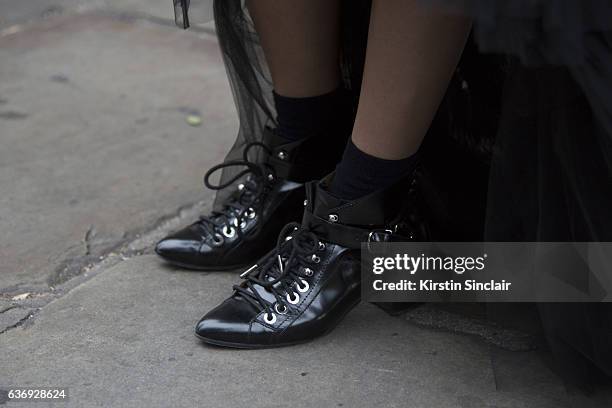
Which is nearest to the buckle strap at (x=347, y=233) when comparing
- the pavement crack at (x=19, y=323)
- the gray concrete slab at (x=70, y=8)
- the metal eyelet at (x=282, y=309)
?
the metal eyelet at (x=282, y=309)

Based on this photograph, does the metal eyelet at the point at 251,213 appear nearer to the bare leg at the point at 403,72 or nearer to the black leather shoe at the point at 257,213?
the black leather shoe at the point at 257,213

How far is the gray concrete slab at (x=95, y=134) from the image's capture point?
66.3 inches

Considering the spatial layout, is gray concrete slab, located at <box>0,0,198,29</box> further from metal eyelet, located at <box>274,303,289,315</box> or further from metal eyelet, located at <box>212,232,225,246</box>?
metal eyelet, located at <box>274,303,289,315</box>

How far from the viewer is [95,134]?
205cm

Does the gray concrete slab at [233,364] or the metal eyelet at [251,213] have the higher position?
the metal eyelet at [251,213]

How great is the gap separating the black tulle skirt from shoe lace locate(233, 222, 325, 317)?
0.22 m

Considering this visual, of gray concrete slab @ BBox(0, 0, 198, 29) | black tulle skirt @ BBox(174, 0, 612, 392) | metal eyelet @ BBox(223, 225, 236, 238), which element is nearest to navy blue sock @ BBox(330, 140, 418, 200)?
black tulle skirt @ BBox(174, 0, 612, 392)

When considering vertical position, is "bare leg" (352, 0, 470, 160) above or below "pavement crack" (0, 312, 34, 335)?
above

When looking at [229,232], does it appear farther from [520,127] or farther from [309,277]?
[520,127]

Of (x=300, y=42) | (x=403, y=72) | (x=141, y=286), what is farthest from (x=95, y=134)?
(x=403, y=72)

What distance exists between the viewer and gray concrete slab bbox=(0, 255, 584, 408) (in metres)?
1.22

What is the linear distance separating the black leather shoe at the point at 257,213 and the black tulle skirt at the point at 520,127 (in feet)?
0.41

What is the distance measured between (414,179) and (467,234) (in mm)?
122

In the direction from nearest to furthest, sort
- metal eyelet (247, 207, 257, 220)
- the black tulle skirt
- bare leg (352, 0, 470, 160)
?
the black tulle skirt < bare leg (352, 0, 470, 160) < metal eyelet (247, 207, 257, 220)
